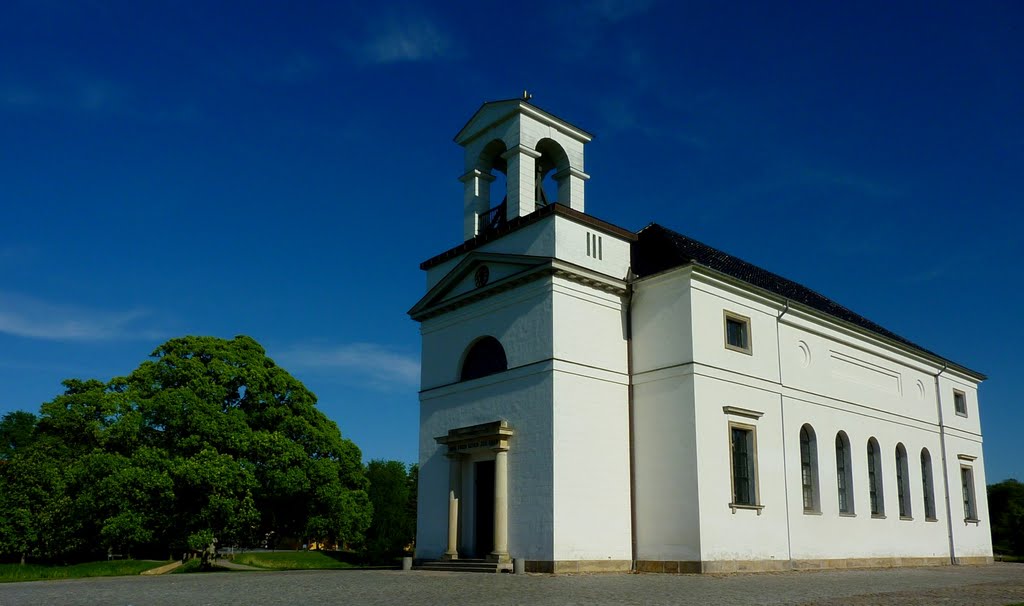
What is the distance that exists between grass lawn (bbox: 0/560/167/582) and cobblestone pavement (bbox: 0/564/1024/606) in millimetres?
9083

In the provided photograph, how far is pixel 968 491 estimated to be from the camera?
114ft

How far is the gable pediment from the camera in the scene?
74.4ft

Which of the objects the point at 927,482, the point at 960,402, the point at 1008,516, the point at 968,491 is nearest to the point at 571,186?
the point at 927,482

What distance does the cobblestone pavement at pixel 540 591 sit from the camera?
12.6 m

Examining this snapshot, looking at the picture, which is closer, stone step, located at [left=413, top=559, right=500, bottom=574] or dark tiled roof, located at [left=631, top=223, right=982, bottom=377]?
stone step, located at [left=413, top=559, right=500, bottom=574]

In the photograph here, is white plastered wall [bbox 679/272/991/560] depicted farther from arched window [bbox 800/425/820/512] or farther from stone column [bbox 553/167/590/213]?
stone column [bbox 553/167/590/213]

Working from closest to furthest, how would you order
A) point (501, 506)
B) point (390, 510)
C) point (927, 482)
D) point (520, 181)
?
point (501, 506), point (520, 181), point (927, 482), point (390, 510)

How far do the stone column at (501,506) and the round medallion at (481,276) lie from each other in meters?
5.11

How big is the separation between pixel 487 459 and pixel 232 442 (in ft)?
35.9

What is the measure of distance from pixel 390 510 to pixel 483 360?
34.1 m

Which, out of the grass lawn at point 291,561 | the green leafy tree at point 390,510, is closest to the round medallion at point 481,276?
the grass lawn at point 291,561

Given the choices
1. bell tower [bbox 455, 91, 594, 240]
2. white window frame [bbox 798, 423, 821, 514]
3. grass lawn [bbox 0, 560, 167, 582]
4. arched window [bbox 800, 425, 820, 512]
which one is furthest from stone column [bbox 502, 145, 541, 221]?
grass lawn [bbox 0, 560, 167, 582]

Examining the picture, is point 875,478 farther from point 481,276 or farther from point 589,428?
point 481,276

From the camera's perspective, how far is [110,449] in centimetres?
3020
